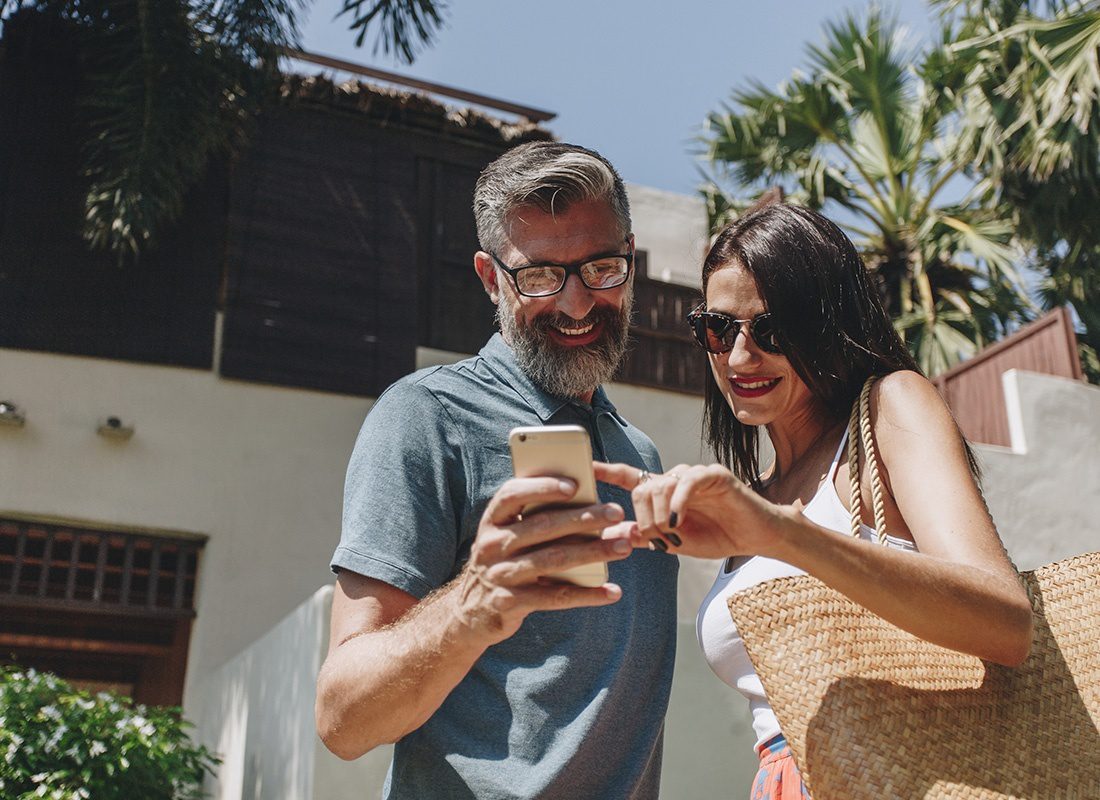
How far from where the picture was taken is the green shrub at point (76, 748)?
17.5ft

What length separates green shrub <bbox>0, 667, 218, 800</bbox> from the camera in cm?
533

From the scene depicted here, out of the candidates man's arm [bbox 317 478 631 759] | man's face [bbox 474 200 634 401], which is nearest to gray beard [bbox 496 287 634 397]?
man's face [bbox 474 200 634 401]

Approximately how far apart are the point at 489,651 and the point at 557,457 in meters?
0.68

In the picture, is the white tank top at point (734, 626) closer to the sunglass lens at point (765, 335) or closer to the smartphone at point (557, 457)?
the sunglass lens at point (765, 335)

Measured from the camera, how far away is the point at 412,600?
1752mm

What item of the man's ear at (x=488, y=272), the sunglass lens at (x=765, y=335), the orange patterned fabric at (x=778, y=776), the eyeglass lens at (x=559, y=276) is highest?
the man's ear at (x=488, y=272)

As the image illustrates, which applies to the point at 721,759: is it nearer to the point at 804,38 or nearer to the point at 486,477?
the point at 486,477

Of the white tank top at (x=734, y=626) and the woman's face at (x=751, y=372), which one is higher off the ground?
the woman's face at (x=751, y=372)

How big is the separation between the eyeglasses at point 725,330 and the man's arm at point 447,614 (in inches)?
32.9

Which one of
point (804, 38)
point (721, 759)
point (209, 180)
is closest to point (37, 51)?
point (209, 180)

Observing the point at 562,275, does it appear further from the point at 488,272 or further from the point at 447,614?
the point at 447,614

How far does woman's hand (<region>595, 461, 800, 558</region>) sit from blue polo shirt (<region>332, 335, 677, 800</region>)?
0.53m

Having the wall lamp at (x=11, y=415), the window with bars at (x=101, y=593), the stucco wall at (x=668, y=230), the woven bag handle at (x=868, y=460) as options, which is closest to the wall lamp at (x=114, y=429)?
the wall lamp at (x=11, y=415)

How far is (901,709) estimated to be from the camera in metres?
1.46
